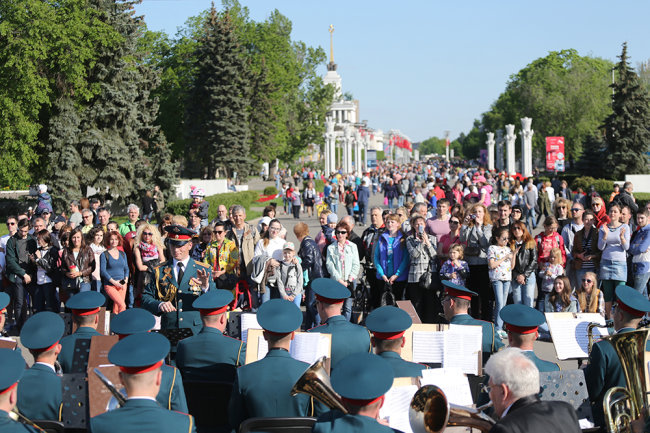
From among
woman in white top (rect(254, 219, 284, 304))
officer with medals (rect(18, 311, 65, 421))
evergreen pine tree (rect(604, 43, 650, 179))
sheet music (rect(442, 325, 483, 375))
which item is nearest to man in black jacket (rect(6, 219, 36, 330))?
woman in white top (rect(254, 219, 284, 304))

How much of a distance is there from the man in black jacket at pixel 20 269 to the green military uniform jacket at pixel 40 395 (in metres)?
7.71

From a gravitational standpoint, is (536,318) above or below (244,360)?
above

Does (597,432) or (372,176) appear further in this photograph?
(372,176)

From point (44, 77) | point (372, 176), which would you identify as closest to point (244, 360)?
point (44, 77)

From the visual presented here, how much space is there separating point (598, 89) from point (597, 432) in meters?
75.6

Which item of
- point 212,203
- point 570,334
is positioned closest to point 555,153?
point 212,203

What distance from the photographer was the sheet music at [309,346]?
5.38m

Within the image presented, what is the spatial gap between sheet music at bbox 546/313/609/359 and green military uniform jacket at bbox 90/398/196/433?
397cm

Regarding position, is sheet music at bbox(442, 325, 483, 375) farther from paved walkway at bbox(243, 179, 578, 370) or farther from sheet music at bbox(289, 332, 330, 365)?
paved walkway at bbox(243, 179, 578, 370)

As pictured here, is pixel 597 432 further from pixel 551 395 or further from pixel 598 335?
pixel 598 335

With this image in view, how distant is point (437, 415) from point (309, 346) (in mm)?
1901

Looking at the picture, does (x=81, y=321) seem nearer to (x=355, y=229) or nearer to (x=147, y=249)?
(x=147, y=249)

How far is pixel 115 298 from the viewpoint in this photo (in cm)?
1068

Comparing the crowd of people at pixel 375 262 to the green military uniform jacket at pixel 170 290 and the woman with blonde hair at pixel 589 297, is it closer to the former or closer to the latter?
the woman with blonde hair at pixel 589 297
